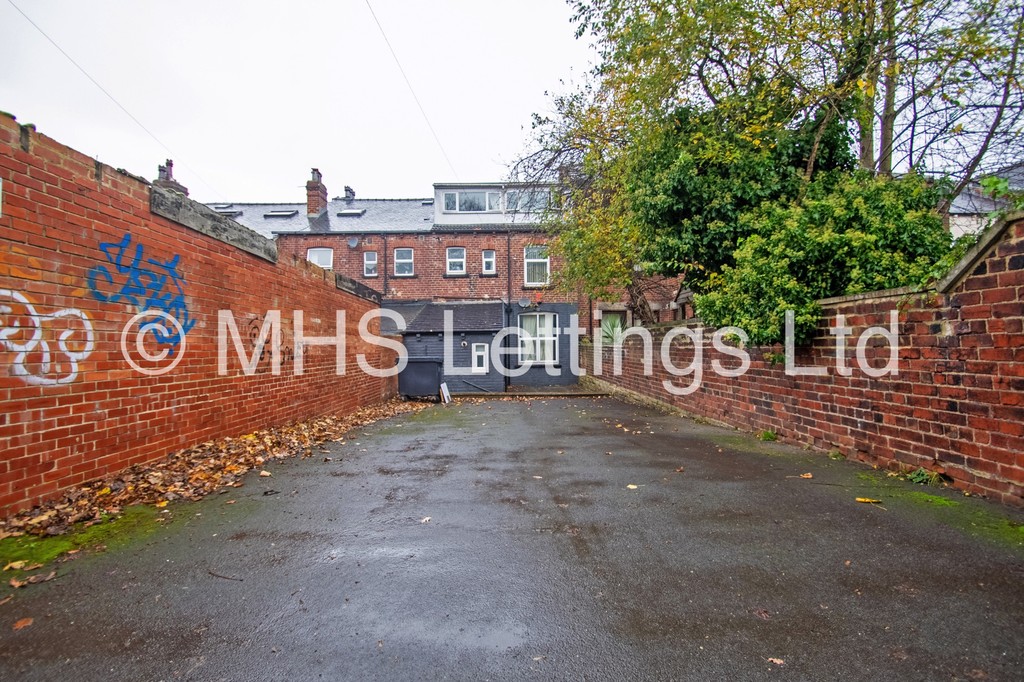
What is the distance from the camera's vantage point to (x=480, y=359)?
744 inches

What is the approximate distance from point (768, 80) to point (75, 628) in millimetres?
10334

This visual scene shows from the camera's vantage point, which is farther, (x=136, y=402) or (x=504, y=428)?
(x=504, y=428)

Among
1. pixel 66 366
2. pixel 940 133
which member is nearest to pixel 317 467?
pixel 66 366

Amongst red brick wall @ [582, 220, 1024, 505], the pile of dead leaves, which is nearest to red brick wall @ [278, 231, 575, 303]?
the pile of dead leaves

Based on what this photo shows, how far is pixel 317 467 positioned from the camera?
17.7 feet

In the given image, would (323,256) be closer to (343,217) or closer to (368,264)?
(368,264)

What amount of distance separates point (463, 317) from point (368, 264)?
18.3 ft

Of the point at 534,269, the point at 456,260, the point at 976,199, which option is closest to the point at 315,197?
the point at 456,260

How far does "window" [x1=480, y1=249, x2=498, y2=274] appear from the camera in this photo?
68.8 ft

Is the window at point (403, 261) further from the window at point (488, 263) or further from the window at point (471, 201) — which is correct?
the window at point (488, 263)

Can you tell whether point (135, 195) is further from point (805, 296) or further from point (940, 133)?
point (940, 133)

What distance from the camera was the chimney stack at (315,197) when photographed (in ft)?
76.4

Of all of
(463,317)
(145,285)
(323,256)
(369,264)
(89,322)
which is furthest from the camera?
(323,256)

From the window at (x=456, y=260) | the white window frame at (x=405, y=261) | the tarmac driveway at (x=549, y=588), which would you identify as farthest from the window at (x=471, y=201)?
the tarmac driveway at (x=549, y=588)
